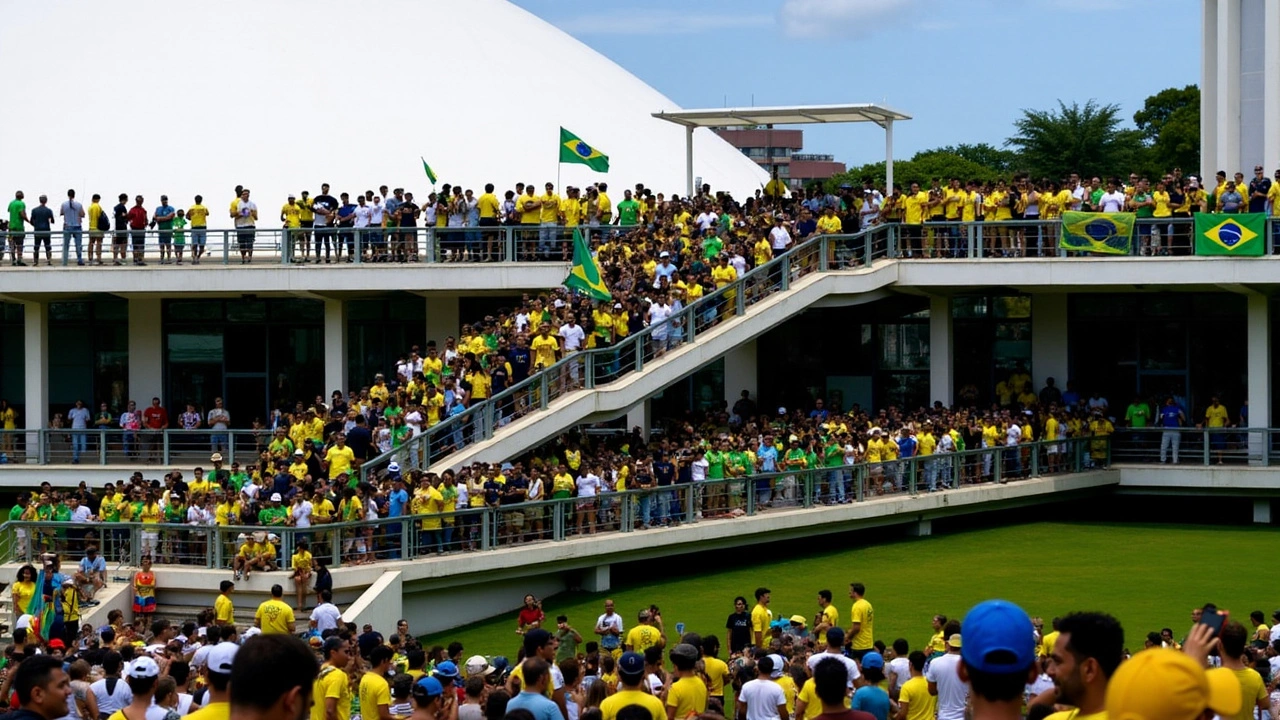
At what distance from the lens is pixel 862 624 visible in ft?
63.9

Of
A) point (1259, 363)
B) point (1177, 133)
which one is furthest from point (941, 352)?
point (1177, 133)

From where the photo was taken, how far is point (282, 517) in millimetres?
24922

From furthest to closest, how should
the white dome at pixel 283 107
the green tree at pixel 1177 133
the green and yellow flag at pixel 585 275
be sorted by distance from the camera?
the green tree at pixel 1177 133 → the white dome at pixel 283 107 → the green and yellow flag at pixel 585 275

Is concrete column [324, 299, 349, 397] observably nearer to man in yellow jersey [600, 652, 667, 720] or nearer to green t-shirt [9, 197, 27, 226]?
green t-shirt [9, 197, 27, 226]

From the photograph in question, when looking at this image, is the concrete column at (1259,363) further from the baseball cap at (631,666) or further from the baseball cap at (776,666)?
the baseball cap at (631,666)

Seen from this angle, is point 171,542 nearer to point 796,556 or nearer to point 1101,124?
point 796,556

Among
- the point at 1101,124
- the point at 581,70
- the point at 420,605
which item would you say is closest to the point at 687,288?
the point at 420,605

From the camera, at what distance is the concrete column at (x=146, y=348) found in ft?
130

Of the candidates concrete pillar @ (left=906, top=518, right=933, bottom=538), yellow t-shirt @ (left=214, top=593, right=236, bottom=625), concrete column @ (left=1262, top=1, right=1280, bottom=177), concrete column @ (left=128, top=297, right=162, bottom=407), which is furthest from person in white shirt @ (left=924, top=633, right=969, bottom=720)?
concrete column @ (left=128, top=297, right=162, bottom=407)

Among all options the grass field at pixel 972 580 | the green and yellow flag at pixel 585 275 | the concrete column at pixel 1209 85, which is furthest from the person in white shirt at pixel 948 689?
the concrete column at pixel 1209 85

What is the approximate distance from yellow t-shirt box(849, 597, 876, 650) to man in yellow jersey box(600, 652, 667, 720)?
8.55 meters

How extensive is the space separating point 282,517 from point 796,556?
887 centimetres

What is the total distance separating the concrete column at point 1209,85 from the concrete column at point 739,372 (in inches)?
405

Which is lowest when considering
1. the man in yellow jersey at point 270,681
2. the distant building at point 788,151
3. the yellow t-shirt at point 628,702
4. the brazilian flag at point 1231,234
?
the yellow t-shirt at point 628,702
